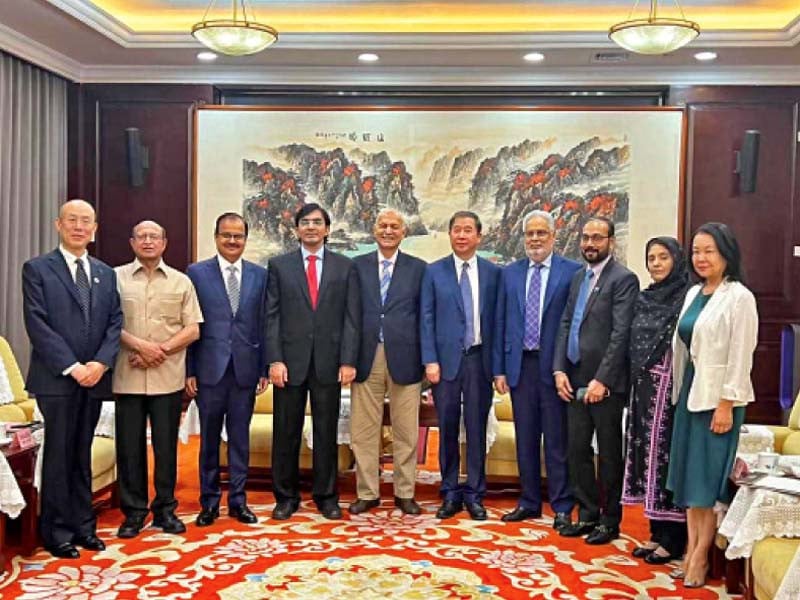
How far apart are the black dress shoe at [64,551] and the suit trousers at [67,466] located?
0.02 m

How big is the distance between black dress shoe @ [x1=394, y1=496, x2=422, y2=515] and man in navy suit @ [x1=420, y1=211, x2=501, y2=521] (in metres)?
0.13

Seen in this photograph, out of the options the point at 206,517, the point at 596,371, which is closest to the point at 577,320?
the point at 596,371

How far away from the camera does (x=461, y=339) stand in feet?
15.7

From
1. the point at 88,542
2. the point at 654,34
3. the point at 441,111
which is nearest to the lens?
the point at 88,542

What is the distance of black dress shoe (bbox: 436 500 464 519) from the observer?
4871 millimetres

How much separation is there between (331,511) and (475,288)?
56.4 inches

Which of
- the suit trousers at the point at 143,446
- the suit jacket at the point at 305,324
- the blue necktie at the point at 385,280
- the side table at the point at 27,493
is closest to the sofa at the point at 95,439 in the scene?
the suit trousers at the point at 143,446

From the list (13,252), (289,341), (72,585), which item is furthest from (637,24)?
(13,252)

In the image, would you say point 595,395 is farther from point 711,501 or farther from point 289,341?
point 289,341

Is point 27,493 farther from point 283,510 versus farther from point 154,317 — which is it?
point 283,510

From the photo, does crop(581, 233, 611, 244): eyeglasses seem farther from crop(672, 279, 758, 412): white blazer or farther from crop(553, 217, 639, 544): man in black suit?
A: crop(672, 279, 758, 412): white blazer

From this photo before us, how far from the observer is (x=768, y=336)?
7.46 metres

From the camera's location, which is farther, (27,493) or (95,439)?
(95,439)

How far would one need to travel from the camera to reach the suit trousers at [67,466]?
4105mm
